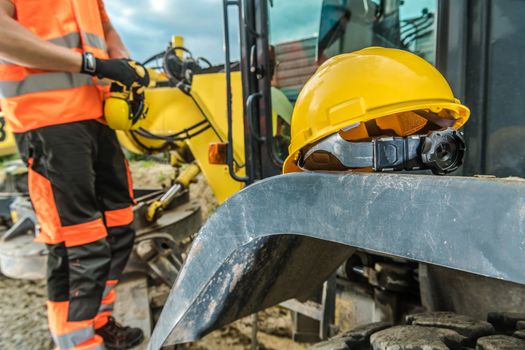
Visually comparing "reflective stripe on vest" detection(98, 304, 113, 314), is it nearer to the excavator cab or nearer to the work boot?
the work boot

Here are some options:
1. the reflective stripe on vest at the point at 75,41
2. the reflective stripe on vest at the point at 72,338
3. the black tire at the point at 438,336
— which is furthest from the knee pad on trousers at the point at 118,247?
the black tire at the point at 438,336

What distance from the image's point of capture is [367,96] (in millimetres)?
796

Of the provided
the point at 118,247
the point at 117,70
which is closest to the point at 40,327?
the point at 118,247

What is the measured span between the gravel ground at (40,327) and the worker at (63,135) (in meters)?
0.73

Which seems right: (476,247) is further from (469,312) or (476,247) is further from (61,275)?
(61,275)

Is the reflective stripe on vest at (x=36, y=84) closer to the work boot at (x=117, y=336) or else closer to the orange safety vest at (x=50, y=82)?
the orange safety vest at (x=50, y=82)

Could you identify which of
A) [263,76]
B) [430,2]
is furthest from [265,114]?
[430,2]

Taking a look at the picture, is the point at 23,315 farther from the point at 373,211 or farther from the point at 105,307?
the point at 373,211

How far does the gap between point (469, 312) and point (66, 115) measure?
1785mm

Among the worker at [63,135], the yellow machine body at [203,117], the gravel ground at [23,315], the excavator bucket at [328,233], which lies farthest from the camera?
the yellow machine body at [203,117]

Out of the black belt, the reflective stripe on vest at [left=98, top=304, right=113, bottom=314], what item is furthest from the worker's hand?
the black belt

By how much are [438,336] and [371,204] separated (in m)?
0.43

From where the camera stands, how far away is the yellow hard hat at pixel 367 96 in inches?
31.2

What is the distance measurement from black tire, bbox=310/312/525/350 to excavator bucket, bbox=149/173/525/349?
27 cm
